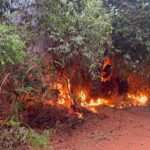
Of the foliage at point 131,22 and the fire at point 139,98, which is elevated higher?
the foliage at point 131,22

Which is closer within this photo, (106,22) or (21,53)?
(21,53)

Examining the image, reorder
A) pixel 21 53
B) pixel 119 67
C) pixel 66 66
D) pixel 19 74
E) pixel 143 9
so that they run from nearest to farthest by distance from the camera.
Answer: pixel 21 53 → pixel 19 74 → pixel 66 66 → pixel 143 9 → pixel 119 67

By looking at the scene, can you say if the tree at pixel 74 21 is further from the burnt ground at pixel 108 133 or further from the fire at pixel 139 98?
the fire at pixel 139 98

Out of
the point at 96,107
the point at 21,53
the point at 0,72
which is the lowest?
the point at 96,107

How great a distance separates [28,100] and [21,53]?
1620mm

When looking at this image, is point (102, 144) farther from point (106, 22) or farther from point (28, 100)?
point (106, 22)

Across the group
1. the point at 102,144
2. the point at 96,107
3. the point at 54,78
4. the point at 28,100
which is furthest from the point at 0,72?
the point at 96,107

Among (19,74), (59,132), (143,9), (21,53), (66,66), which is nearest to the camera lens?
(21,53)

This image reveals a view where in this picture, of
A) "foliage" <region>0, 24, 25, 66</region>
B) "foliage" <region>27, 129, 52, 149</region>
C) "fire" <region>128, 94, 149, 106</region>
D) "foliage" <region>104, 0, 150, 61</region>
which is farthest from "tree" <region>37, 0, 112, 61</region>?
"fire" <region>128, 94, 149, 106</region>

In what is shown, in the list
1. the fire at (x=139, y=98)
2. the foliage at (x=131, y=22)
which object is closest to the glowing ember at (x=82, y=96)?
the fire at (x=139, y=98)

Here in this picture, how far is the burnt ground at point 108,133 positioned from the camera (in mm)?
7034

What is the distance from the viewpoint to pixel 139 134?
7.71 meters

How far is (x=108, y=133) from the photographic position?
25.5 feet

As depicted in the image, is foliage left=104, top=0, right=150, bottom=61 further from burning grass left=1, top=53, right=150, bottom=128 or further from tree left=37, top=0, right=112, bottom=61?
tree left=37, top=0, right=112, bottom=61
